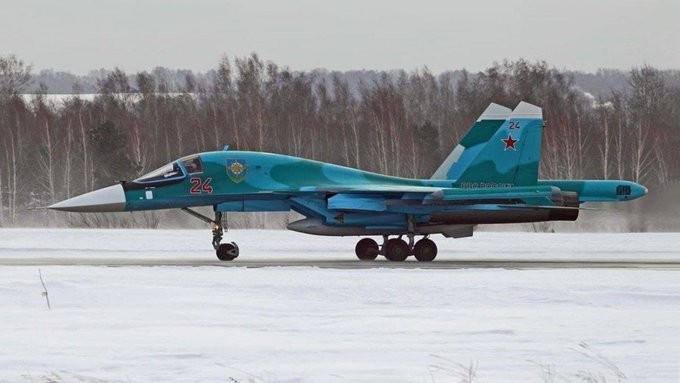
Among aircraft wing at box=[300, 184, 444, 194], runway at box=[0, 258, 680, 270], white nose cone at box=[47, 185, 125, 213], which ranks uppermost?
aircraft wing at box=[300, 184, 444, 194]

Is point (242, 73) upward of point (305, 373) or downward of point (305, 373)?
upward

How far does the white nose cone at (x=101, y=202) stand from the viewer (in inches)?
Answer: 1011

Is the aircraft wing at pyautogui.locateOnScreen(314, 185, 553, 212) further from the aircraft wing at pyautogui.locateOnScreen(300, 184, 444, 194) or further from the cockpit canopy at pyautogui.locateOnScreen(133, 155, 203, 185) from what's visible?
the cockpit canopy at pyautogui.locateOnScreen(133, 155, 203, 185)

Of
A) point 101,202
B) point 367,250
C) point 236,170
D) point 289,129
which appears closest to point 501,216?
point 367,250

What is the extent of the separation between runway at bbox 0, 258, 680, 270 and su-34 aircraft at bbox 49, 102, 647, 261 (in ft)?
2.40

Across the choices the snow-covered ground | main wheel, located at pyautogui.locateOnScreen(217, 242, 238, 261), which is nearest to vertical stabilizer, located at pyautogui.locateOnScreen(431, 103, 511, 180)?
main wheel, located at pyautogui.locateOnScreen(217, 242, 238, 261)

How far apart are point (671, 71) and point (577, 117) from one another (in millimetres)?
51598

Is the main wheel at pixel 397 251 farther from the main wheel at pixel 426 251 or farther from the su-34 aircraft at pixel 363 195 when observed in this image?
the main wheel at pixel 426 251

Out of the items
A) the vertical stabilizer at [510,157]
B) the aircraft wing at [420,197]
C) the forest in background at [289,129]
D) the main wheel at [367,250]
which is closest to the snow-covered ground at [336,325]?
the aircraft wing at [420,197]

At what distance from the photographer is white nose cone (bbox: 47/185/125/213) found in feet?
84.3

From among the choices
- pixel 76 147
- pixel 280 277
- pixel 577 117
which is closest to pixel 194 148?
pixel 76 147

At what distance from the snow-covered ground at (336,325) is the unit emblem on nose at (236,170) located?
3845 mm

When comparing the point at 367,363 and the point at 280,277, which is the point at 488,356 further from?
the point at 280,277

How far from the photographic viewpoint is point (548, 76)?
8700cm
